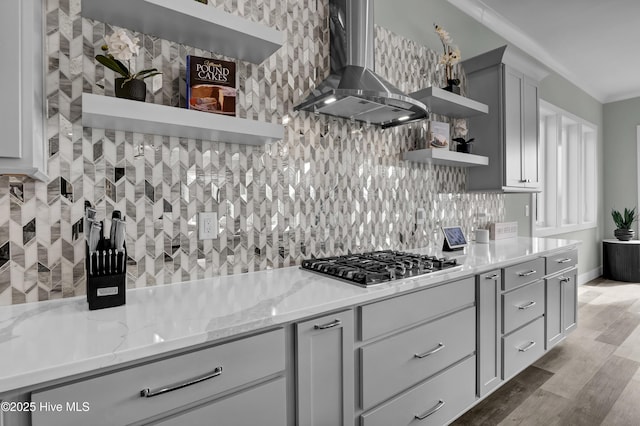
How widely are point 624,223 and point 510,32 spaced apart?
12.8 ft

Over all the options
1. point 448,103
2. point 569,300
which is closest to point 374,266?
point 448,103

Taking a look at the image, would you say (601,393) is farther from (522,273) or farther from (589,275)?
(589,275)

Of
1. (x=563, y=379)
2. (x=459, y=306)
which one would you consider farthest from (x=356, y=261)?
(x=563, y=379)

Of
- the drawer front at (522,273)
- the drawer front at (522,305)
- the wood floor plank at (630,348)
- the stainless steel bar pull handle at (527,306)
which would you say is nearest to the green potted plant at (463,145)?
the drawer front at (522,273)

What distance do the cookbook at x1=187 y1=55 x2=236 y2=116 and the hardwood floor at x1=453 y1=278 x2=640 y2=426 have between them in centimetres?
213

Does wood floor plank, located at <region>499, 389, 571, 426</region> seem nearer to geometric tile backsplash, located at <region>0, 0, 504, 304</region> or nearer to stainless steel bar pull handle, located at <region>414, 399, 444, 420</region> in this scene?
stainless steel bar pull handle, located at <region>414, 399, 444, 420</region>

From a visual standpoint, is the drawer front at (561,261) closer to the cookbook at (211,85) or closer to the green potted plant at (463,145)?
the green potted plant at (463,145)

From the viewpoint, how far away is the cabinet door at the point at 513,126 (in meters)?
2.97

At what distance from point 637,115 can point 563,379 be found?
17.4 feet

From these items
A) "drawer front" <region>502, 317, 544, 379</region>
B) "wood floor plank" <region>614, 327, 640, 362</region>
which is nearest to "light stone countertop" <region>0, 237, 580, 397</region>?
"drawer front" <region>502, 317, 544, 379</region>

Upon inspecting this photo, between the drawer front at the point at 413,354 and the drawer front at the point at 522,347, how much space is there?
0.44 m

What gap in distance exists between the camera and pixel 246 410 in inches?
42.8

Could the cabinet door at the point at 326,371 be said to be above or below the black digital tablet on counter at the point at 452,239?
below

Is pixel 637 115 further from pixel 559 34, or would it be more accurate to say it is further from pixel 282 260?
pixel 282 260
